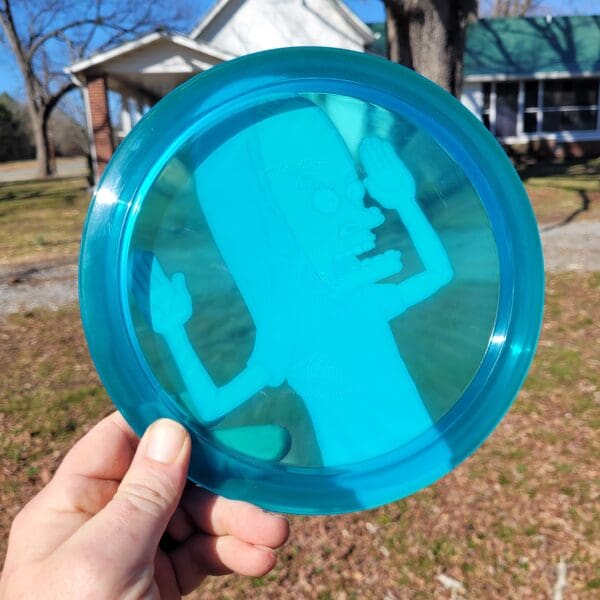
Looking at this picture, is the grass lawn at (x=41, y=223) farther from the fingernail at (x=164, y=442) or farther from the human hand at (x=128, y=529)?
the fingernail at (x=164, y=442)

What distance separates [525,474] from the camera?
11.4ft

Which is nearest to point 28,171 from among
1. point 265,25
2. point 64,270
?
point 265,25

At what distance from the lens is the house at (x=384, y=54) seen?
14.6 metres

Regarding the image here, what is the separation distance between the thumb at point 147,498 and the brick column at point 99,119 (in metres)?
14.6

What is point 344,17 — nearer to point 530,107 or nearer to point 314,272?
point 530,107

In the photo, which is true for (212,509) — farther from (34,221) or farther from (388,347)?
(34,221)

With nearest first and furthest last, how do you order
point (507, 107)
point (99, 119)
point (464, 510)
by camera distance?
point (464, 510), point (99, 119), point (507, 107)

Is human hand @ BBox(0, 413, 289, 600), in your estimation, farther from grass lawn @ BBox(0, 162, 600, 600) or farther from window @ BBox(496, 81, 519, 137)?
window @ BBox(496, 81, 519, 137)

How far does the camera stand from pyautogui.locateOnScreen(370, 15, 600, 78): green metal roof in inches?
803

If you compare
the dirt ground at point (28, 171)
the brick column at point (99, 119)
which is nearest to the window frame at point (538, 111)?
the brick column at point (99, 119)

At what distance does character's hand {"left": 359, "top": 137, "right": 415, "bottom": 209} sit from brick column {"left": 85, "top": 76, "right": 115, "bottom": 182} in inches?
568

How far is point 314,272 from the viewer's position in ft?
5.04

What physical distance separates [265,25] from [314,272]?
18491 mm

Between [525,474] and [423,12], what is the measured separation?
5.67 metres
